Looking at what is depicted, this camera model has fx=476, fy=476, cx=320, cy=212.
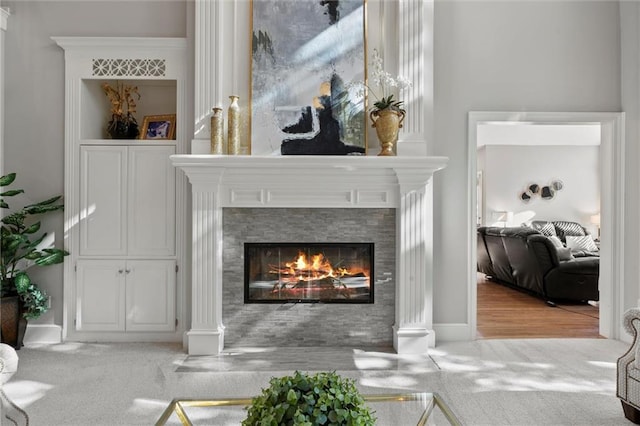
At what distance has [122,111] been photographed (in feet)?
14.6

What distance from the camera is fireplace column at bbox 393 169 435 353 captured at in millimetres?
3895

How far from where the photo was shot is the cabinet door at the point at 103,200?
4.16 metres

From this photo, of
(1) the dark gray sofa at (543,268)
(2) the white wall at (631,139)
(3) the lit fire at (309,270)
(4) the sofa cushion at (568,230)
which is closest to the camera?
(3) the lit fire at (309,270)

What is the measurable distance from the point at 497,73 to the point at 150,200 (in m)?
3.32

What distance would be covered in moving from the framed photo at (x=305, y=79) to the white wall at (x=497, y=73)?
2.76 feet

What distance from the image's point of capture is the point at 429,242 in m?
4.13

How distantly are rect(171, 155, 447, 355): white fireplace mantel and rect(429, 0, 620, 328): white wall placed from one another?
425 millimetres

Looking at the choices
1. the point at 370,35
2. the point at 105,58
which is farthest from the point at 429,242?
the point at 105,58

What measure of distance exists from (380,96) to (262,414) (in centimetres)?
321

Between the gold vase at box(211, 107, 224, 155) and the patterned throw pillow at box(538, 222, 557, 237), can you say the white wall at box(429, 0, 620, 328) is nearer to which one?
the gold vase at box(211, 107, 224, 155)

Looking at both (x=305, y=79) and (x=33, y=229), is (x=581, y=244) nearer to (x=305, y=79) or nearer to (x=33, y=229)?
(x=305, y=79)

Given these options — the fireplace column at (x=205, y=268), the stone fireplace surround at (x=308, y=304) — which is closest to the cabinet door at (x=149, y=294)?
the fireplace column at (x=205, y=268)

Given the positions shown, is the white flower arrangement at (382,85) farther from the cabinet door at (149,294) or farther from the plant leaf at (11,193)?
the plant leaf at (11,193)

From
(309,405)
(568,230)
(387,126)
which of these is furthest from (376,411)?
(568,230)
